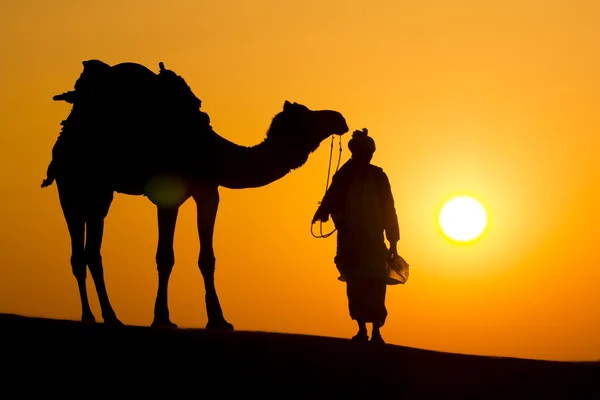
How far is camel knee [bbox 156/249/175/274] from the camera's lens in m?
17.2

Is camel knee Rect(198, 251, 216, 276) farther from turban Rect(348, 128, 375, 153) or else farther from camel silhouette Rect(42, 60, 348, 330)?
turban Rect(348, 128, 375, 153)

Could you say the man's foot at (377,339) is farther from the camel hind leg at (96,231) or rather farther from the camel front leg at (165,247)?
the camel hind leg at (96,231)

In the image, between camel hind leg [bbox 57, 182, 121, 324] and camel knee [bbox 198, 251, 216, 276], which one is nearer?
camel knee [bbox 198, 251, 216, 276]

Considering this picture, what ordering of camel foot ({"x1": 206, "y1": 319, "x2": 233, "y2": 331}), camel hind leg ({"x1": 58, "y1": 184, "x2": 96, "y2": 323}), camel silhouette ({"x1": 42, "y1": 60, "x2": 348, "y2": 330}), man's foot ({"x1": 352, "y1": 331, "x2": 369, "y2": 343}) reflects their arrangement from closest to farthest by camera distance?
man's foot ({"x1": 352, "y1": 331, "x2": 369, "y2": 343}) < camel foot ({"x1": 206, "y1": 319, "x2": 233, "y2": 331}) < camel silhouette ({"x1": 42, "y1": 60, "x2": 348, "y2": 330}) < camel hind leg ({"x1": 58, "y1": 184, "x2": 96, "y2": 323})

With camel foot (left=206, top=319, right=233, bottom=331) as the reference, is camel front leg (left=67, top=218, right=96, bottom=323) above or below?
above

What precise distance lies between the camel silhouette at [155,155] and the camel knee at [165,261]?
0.01 m

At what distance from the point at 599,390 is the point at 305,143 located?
563 centimetres

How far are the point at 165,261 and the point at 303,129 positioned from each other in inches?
106

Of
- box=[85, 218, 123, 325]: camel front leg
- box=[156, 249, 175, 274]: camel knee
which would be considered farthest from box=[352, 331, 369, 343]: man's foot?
box=[85, 218, 123, 325]: camel front leg

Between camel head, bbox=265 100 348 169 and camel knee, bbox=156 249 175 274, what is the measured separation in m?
2.15

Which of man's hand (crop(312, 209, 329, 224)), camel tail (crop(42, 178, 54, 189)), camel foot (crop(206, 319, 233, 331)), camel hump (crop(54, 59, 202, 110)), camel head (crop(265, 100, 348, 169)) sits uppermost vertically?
camel hump (crop(54, 59, 202, 110))

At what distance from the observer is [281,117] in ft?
57.6

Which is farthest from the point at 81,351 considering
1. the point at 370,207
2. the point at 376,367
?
the point at 370,207

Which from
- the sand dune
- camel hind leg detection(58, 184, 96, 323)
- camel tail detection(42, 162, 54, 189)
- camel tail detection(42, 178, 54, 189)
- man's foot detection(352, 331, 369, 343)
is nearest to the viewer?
the sand dune
